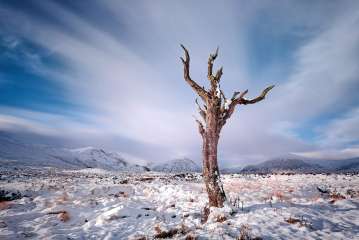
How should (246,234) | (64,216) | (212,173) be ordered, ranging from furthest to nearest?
(64,216), (212,173), (246,234)

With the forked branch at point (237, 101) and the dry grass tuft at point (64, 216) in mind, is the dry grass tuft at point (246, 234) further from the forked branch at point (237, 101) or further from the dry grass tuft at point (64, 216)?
the dry grass tuft at point (64, 216)

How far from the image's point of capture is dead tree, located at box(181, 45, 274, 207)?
12.9 metres

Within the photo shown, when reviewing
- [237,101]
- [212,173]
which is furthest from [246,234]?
[237,101]

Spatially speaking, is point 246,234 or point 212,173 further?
point 212,173

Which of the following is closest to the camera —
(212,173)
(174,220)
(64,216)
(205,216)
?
(205,216)

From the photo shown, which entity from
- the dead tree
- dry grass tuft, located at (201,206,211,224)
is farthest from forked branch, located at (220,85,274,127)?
dry grass tuft, located at (201,206,211,224)

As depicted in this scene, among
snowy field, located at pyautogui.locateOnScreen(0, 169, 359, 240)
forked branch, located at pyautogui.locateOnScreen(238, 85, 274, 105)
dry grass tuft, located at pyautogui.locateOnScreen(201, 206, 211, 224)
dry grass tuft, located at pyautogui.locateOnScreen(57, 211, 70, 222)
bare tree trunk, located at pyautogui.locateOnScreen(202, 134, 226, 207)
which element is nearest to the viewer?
snowy field, located at pyautogui.locateOnScreen(0, 169, 359, 240)

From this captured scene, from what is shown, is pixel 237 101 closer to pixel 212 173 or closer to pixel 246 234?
pixel 212 173

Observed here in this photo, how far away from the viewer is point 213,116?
13.3 metres

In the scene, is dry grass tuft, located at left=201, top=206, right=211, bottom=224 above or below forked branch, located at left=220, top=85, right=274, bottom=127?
below

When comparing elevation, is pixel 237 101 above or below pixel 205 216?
above

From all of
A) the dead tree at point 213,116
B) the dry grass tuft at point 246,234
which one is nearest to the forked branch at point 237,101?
the dead tree at point 213,116

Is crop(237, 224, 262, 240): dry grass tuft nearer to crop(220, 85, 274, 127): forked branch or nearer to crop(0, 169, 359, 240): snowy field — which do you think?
crop(0, 169, 359, 240): snowy field

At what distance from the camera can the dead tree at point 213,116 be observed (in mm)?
12938
